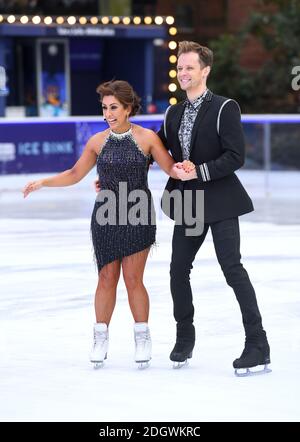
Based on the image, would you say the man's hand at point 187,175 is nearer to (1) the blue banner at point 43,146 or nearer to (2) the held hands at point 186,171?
(2) the held hands at point 186,171

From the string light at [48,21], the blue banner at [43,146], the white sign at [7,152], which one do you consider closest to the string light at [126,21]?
the string light at [48,21]

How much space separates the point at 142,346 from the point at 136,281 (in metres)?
0.36

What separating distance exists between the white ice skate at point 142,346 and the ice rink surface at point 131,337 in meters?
0.06

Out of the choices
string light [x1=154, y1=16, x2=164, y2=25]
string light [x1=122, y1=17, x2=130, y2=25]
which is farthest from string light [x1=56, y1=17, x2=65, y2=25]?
string light [x1=154, y1=16, x2=164, y2=25]

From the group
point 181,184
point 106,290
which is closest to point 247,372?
point 106,290

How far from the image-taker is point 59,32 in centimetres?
2272

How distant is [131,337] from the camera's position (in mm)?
7344

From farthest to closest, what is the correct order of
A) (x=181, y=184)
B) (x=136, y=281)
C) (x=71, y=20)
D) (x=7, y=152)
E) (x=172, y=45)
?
(x=172, y=45) < (x=71, y=20) < (x=7, y=152) < (x=136, y=281) < (x=181, y=184)

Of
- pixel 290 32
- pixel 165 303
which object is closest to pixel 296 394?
pixel 165 303

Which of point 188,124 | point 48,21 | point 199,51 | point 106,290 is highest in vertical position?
point 199,51

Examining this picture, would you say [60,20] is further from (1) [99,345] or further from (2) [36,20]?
(1) [99,345]

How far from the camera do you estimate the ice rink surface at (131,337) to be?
5.59 m

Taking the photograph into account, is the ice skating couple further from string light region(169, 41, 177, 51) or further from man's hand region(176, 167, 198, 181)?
string light region(169, 41, 177, 51)

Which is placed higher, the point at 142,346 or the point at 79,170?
the point at 79,170
